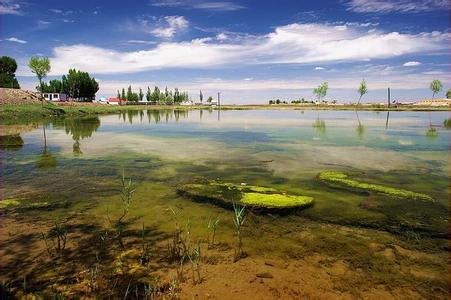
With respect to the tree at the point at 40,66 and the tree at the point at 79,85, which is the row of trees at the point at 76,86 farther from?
the tree at the point at 40,66

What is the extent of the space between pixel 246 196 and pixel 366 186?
16.5 feet

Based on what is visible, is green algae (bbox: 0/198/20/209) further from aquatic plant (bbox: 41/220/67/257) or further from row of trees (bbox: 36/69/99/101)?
row of trees (bbox: 36/69/99/101)

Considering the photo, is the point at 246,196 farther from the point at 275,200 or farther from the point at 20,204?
the point at 20,204

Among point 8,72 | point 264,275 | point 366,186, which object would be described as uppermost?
point 8,72

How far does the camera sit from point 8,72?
101250mm

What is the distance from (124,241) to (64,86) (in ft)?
387

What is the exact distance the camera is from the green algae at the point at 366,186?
38.1ft

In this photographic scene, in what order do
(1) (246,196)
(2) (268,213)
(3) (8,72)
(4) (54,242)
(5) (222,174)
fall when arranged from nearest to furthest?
(4) (54,242), (2) (268,213), (1) (246,196), (5) (222,174), (3) (8,72)

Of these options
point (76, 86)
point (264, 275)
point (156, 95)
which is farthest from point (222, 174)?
point (156, 95)

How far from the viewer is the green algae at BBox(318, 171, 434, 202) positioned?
38.1 ft

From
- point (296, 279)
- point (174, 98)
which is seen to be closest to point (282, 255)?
point (296, 279)

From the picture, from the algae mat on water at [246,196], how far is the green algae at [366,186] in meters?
2.79

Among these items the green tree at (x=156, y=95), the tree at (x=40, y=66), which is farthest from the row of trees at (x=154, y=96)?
Result: the tree at (x=40, y=66)

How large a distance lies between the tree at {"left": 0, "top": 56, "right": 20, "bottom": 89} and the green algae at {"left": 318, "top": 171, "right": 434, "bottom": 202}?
102 metres
